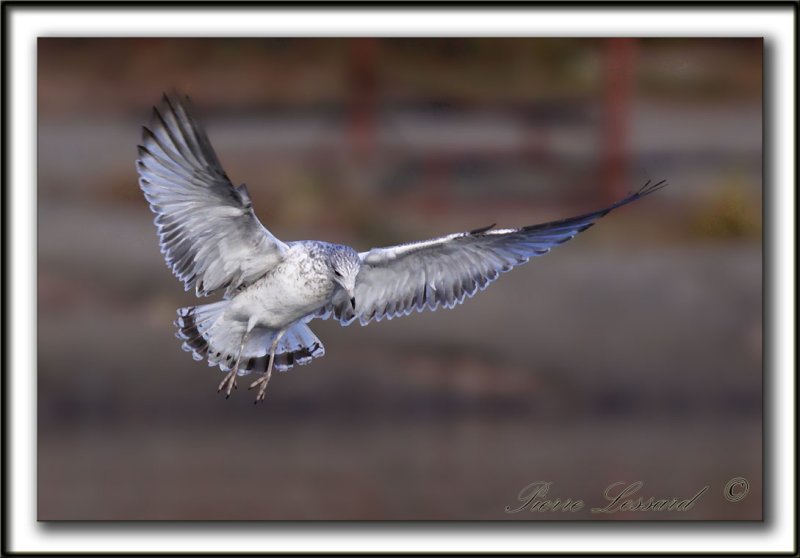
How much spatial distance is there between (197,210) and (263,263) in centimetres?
27

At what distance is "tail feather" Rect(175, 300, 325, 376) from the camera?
465 cm

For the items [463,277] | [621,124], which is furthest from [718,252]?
[463,277]

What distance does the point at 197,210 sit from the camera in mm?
4285

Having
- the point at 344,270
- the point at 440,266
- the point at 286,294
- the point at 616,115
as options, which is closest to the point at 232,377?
the point at 286,294

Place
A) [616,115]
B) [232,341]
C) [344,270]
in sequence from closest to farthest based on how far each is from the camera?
[344,270] → [232,341] → [616,115]

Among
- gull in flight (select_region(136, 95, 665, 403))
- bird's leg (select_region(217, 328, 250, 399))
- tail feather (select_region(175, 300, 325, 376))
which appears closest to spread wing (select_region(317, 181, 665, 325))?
gull in flight (select_region(136, 95, 665, 403))

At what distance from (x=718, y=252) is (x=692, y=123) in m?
0.67

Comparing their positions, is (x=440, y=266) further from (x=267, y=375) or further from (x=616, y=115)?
(x=616, y=115)

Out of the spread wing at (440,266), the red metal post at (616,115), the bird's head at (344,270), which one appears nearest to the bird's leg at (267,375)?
the spread wing at (440,266)

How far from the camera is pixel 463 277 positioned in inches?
187

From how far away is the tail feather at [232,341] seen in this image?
15.3 feet

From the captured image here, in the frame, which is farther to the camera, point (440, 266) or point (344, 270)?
point (440, 266)

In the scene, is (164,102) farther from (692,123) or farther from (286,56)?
(692,123)

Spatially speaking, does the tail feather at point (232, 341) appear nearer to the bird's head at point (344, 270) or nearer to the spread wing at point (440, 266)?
the spread wing at point (440, 266)
